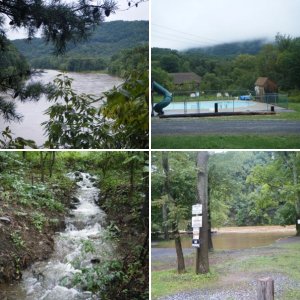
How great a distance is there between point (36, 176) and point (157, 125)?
2.29 feet

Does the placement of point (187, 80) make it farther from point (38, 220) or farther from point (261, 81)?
point (38, 220)

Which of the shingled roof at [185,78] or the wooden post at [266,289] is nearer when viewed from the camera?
Answer: the wooden post at [266,289]

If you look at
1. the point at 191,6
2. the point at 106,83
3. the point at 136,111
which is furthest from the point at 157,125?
the point at 191,6

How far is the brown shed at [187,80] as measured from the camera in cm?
310

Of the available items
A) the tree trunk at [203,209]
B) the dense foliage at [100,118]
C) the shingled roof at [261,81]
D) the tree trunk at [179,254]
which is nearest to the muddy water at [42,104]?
the dense foliage at [100,118]

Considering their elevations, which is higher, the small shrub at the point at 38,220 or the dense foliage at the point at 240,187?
the dense foliage at the point at 240,187

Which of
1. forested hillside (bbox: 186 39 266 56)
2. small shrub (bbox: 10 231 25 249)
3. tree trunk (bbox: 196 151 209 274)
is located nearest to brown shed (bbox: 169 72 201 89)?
forested hillside (bbox: 186 39 266 56)

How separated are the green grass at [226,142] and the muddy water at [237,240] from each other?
0.45m

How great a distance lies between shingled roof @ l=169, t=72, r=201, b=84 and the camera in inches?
122

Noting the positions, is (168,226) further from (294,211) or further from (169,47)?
(169,47)

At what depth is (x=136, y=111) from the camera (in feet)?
10.0

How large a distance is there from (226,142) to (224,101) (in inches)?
8.6

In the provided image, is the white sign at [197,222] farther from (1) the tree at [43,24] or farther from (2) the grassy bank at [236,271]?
(1) the tree at [43,24]

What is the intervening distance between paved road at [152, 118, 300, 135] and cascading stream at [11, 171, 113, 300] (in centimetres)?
48
